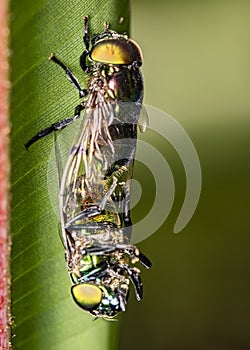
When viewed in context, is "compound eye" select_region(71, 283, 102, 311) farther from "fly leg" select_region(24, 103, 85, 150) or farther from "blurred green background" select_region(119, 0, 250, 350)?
"blurred green background" select_region(119, 0, 250, 350)

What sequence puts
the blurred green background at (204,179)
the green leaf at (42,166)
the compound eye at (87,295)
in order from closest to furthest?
1. the green leaf at (42,166)
2. the compound eye at (87,295)
3. the blurred green background at (204,179)

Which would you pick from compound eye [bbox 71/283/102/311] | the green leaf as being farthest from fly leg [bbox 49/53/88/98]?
compound eye [bbox 71/283/102/311]

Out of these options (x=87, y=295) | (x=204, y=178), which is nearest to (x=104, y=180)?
(x=87, y=295)

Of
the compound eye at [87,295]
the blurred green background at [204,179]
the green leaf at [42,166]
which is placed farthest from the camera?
the blurred green background at [204,179]

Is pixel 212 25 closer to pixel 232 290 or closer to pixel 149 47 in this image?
pixel 149 47

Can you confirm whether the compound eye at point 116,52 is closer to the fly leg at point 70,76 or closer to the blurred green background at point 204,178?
the fly leg at point 70,76

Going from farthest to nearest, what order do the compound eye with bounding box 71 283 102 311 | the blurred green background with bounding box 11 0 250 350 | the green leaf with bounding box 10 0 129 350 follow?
the blurred green background with bounding box 11 0 250 350 < the compound eye with bounding box 71 283 102 311 < the green leaf with bounding box 10 0 129 350

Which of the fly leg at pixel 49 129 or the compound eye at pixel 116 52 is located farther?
the compound eye at pixel 116 52

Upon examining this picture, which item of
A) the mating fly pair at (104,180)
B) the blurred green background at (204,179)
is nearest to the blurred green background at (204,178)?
the blurred green background at (204,179)
